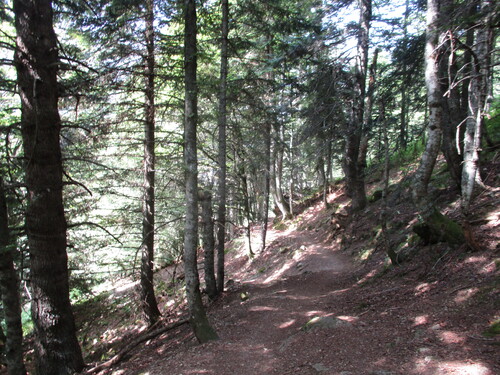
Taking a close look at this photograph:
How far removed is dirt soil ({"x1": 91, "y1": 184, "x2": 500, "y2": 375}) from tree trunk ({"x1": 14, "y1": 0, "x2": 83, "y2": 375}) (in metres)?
1.71

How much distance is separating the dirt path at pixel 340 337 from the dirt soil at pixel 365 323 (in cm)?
2

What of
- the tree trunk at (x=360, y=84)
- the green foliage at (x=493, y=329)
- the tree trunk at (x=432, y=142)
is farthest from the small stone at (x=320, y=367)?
the tree trunk at (x=360, y=84)

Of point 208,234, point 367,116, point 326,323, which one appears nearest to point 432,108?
point 367,116

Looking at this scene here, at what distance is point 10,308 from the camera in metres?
6.09

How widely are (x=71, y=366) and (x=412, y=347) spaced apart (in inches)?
224

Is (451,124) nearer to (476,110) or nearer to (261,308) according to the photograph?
(476,110)

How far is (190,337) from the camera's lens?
23.7 feet

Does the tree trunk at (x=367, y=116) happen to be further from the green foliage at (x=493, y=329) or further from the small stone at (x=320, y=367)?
the small stone at (x=320, y=367)

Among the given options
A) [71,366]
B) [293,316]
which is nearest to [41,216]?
[71,366]

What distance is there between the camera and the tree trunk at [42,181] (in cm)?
517

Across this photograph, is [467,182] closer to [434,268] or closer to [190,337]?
[434,268]

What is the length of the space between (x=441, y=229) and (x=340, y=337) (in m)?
3.86

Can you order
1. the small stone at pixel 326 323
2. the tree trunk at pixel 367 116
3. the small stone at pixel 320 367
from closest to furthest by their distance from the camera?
the small stone at pixel 320 367 < the small stone at pixel 326 323 < the tree trunk at pixel 367 116

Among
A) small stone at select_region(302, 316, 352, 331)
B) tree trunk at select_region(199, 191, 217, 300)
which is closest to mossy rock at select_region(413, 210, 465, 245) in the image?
small stone at select_region(302, 316, 352, 331)
